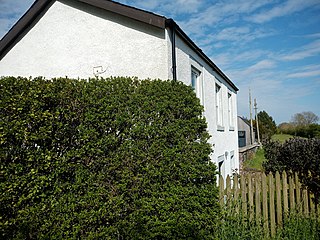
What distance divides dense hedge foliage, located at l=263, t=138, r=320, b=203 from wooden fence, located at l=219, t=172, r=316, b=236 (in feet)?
1.35

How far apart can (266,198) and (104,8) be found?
6.25 metres

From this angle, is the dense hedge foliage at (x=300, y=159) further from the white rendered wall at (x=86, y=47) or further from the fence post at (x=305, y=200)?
the white rendered wall at (x=86, y=47)

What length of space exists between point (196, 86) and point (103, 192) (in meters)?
5.12

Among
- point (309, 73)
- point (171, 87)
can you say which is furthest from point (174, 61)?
point (309, 73)

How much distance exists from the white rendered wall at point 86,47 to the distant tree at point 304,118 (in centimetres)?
3886

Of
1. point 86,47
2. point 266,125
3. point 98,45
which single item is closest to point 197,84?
point 98,45

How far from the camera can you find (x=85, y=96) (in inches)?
190

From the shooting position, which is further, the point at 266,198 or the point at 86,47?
the point at 86,47

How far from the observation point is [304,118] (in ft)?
131

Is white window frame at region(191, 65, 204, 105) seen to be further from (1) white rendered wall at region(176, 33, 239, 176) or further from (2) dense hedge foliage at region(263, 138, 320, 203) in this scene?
(2) dense hedge foliage at region(263, 138, 320, 203)

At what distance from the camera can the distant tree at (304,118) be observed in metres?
38.5

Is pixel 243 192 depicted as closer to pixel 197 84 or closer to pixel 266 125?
pixel 197 84

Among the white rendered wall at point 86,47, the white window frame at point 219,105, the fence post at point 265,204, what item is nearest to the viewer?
the fence post at point 265,204

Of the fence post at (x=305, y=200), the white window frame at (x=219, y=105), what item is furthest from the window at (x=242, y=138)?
the fence post at (x=305, y=200)
